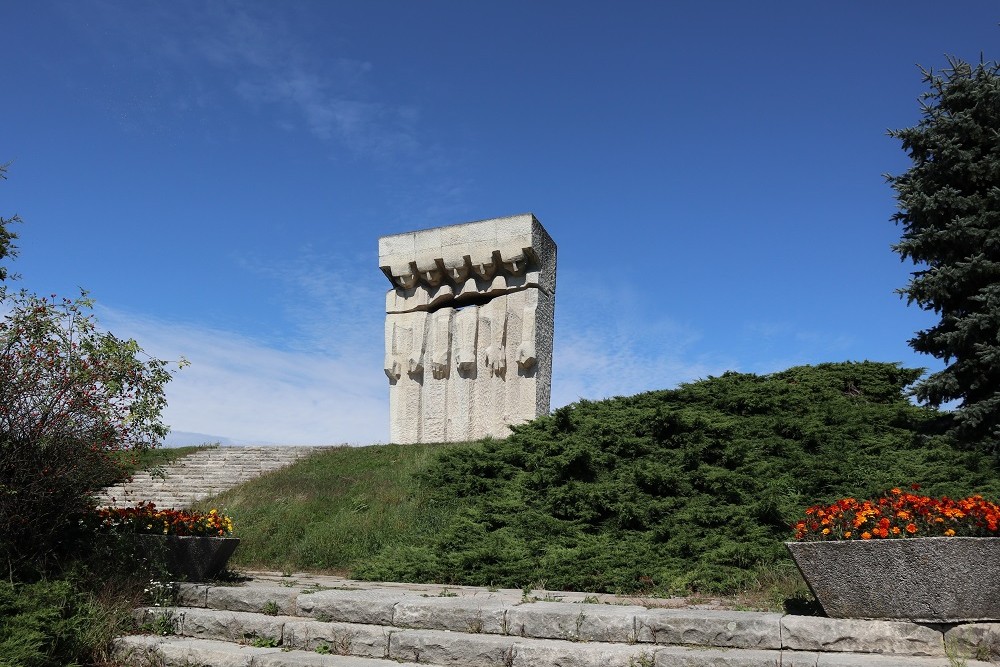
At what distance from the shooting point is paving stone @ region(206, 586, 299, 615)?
5.94 meters

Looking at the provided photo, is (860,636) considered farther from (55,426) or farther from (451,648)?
(55,426)

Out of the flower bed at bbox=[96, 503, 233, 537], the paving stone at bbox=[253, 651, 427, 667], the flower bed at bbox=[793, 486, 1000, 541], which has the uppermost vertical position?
the flower bed at bbox=[793, 486, 1000, 541]

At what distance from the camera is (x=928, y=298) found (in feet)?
33.0

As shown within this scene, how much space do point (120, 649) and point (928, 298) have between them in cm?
1013

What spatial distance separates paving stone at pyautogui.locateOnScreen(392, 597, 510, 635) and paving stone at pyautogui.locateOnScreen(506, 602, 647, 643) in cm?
11

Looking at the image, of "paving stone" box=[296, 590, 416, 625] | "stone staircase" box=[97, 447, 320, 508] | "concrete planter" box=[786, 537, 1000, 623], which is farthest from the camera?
"stone staircase" box=[97, 447, 320, 508]

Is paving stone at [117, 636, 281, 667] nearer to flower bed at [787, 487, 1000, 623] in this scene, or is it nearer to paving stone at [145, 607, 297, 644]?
paving stone at [145, 607, 297, 644]

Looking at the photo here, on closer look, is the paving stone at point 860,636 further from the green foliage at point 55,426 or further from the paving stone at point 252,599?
the green foliage at point 55,426

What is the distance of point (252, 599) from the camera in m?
6.07

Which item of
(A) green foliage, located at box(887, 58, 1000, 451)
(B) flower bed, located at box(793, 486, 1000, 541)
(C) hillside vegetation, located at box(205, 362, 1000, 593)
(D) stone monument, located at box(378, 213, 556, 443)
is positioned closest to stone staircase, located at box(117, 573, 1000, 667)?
(B) flower bed, located at box(793, 486, 1000, 541)

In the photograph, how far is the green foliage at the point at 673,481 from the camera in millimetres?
7199

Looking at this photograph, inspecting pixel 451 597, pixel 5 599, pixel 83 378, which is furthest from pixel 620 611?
pixel 83 378

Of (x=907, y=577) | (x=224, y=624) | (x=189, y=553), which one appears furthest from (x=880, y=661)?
(x=189, y=553)

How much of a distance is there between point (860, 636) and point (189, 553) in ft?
18.6
